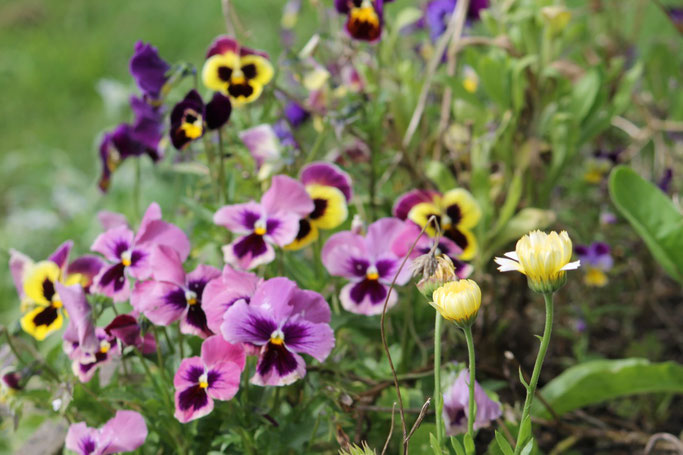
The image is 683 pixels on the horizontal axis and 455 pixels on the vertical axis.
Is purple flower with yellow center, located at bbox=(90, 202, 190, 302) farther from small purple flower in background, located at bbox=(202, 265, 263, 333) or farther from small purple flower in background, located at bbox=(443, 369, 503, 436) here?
small purple flower in background, located at bbox=(443, 369, 503, 436)

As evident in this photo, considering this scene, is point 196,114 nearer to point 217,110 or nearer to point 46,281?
point 217,110

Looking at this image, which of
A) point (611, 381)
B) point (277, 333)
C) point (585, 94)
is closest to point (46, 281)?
point (277, 333)

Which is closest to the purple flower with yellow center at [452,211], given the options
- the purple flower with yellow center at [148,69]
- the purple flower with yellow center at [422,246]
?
the purple flower with yellow center at [422,246]

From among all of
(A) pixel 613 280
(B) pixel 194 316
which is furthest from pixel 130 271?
(A) pixel 613 280

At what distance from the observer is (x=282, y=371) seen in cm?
86

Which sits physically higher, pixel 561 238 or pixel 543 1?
pixel 561 238

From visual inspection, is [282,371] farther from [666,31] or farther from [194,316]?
[666,31]

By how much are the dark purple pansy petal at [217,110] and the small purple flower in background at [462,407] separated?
46 cm

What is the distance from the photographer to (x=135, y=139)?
1.31m

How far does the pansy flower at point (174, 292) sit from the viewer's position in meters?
0.94

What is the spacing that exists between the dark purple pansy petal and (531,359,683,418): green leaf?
2.17 ft

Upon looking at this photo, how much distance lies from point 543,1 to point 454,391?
83cm

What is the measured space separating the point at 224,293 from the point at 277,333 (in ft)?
0.28

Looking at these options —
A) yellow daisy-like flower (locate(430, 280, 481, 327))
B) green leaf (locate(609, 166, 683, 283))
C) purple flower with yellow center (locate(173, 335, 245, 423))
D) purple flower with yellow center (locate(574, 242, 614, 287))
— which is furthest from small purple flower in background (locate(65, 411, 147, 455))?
purple flower with yellow center (locate(574, 242, 614, 287))
